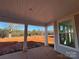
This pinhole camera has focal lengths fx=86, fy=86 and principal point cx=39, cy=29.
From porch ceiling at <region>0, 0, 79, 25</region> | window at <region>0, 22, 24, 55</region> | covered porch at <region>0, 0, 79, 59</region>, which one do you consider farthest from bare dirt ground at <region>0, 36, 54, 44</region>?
porch ceiling at <region>0, 0, 79, 25</region>

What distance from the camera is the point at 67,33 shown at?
5160 millimetres

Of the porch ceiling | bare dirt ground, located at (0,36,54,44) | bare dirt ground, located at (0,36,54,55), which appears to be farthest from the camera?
bare dirt ground, located at (0,36,54,44)

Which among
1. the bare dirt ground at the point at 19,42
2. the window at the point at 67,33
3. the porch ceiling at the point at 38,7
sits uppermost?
the porch ceiling at the point at 38,7

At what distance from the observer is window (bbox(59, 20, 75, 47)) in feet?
15.5

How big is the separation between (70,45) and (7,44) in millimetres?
5493

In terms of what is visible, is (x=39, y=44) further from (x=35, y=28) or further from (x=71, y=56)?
(x=71, y=56)

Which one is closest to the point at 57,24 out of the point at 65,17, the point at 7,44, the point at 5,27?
the point at 65,17

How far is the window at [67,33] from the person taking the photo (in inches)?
185

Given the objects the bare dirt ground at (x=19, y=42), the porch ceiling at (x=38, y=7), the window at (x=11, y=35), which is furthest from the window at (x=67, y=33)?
the window at (x=11, y=35)

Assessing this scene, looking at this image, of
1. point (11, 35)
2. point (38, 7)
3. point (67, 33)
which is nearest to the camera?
point (38, 7)

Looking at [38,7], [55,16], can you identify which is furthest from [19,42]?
[38,7]

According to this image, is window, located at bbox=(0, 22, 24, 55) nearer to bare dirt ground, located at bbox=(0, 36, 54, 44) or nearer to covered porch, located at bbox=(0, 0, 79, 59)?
bare dirt ground, located at bbox=(0, 36, 54, 44)

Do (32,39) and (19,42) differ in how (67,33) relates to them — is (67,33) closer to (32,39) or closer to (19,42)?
(32,39)

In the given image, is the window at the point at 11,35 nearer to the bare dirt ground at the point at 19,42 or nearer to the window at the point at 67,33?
the bare dirt ground at the point at 19,42
